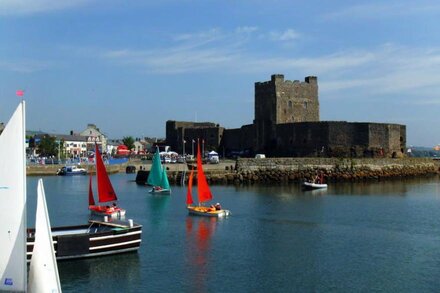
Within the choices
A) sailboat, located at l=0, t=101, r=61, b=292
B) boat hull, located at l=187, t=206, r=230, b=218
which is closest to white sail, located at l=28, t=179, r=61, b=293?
sailboat, located at l=0, t=101, r=61, b=292

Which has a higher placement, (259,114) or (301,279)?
(259,114)

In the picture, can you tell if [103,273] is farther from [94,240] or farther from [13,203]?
[13,203]

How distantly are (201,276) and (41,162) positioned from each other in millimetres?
69480

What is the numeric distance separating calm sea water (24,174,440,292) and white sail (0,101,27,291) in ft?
19.9

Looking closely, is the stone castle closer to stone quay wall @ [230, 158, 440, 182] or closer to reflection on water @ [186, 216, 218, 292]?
stone quay wall @ [230, 158, 440, 182]

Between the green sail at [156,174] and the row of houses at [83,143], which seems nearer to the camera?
the green sail at [156,174]

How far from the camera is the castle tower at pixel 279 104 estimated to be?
7219 cm

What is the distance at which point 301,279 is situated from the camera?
60.8ft

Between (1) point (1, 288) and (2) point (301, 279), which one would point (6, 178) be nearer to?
(1) point (1, 288)

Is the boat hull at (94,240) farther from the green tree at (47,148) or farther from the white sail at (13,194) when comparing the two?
the green tree at (47,148)

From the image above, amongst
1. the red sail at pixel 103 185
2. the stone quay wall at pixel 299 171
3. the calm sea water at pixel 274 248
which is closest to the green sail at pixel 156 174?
the calm sea water at pixel 274 248

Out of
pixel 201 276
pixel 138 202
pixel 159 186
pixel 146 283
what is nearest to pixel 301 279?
pixel 201 276

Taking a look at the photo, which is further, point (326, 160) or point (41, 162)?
point (41, 162)

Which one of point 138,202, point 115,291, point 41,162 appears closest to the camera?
point 115,291
